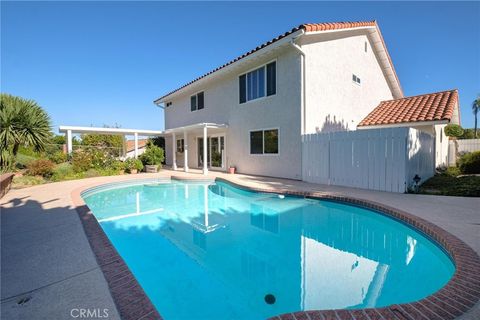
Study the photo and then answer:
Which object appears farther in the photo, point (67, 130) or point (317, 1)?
point (67, 130)

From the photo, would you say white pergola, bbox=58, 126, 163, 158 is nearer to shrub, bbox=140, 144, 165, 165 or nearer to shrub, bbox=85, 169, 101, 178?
shrub, bbox=140, 144, 165, 165

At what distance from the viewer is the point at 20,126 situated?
13477 millimetres

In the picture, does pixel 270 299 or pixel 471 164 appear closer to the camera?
pixel 270 299

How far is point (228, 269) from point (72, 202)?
5.95 metres

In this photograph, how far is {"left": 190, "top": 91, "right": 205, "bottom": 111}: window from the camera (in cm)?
1811

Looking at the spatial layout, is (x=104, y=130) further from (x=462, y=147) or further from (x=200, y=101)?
(x=462, y=147)

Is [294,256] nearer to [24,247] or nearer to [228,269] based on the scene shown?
[228,269]

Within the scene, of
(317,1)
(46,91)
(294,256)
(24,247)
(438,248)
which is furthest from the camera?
(46,91)

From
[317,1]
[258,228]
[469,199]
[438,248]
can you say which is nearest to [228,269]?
[258,228]

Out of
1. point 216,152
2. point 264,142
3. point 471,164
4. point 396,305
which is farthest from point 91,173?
point 471,164

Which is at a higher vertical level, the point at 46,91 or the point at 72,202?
the point at 46,91

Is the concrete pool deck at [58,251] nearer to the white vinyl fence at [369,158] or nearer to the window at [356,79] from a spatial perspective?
the white vinyl fence at [369,158]

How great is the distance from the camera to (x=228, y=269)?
415cm

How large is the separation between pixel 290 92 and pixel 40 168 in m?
14.1
